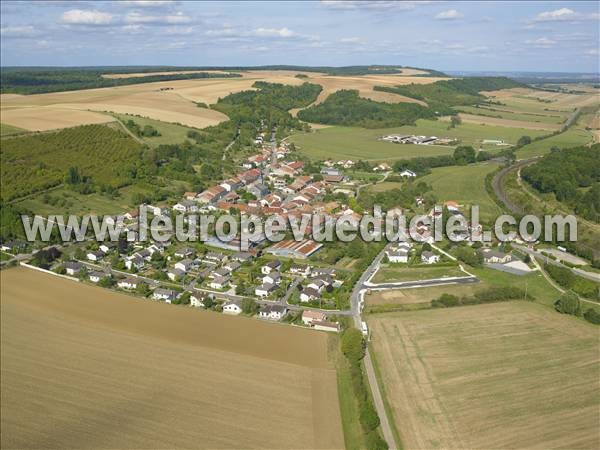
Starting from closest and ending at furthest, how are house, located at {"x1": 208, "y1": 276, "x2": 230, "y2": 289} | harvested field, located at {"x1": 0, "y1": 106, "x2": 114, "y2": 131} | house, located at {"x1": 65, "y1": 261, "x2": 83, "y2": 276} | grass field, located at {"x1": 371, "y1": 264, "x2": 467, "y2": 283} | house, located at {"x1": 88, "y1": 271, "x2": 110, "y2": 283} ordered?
house, located at {"x1": 208, "y1": 276, "x2": 230, "y2": 289}
house, located at {"x1": 88, "y1": 271, "x2": 110, "y2": 283}
grass field, located at {"x1": 371, "y1": 264, "x2": 467, "y2": 283}
house, located at {"x1": 65, "y1": 261, "x2": 83, "y2": 276}
harvested field, located at {"x1": 0, "y1": 106, "x2": 114, "y2": 131}

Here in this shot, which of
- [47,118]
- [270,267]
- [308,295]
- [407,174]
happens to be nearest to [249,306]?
[308,295]

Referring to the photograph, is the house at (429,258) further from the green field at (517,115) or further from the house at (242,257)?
the green field at (517,115)

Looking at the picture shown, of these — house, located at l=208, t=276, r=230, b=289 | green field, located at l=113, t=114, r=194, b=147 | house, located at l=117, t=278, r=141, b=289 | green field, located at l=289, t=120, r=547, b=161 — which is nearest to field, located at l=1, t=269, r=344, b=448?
house, located at l=117, t=278, r=141, b=289

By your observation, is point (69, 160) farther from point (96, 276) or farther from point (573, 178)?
point (573, 178)

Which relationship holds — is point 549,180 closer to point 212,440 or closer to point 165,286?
point 165,286

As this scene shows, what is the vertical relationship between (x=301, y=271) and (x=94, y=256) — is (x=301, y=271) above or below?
below

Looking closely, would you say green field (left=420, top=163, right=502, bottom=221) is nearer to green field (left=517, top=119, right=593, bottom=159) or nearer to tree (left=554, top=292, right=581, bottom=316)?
green field (left=517, top=119, right=593, bottom=159)

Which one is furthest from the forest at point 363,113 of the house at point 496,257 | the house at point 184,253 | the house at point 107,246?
the house at point 184,253
